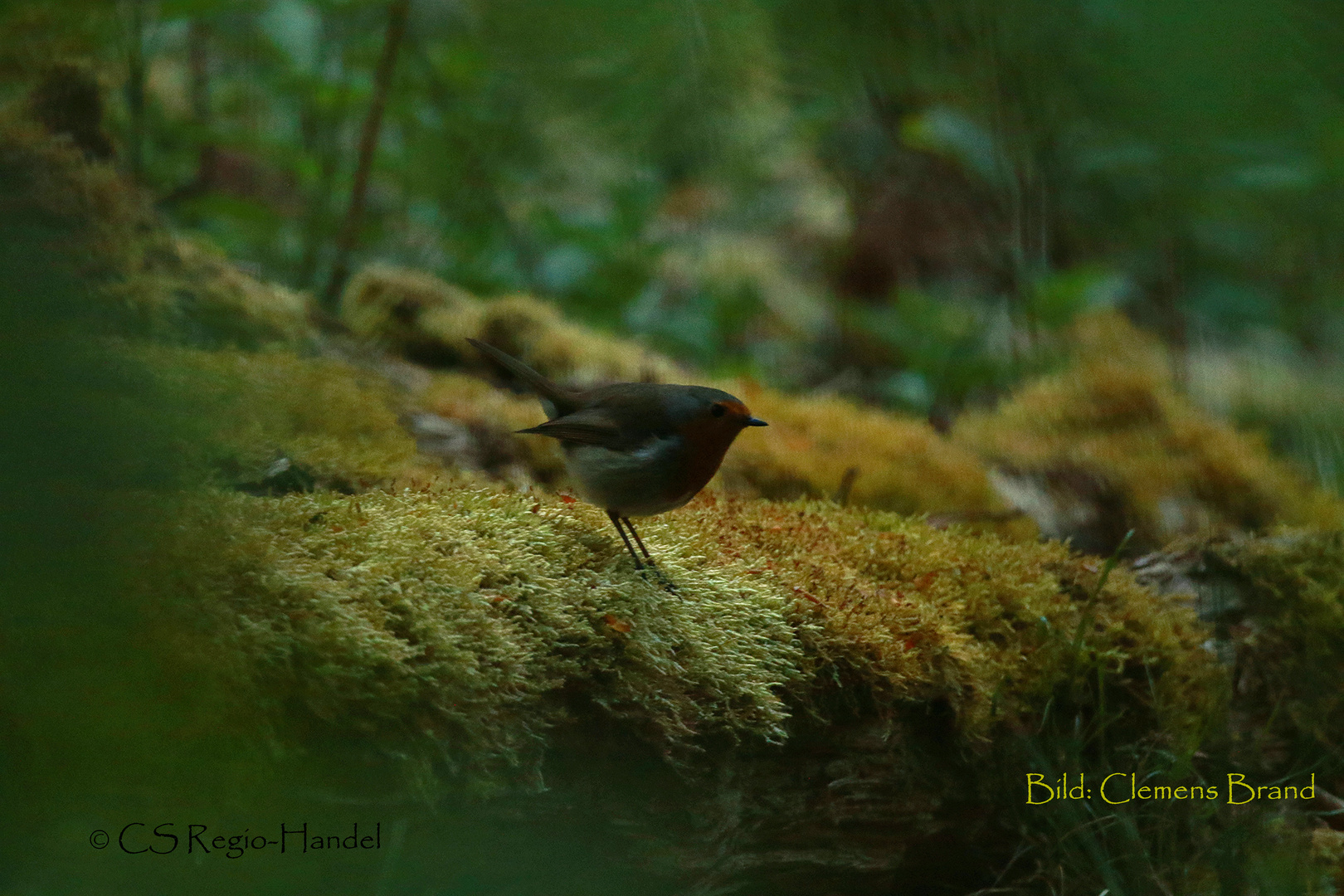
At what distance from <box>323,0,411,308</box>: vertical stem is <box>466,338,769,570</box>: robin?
2295mm

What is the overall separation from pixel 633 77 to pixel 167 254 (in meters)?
2.68

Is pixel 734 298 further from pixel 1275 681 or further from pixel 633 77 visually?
pixel 633 77

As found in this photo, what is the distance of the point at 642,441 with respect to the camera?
8.05 ft

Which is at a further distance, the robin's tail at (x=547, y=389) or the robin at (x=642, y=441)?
the robin's tail at (x=547, y=389)

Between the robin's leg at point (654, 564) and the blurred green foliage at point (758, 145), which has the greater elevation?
the blurred green foliage at point (758, 145)

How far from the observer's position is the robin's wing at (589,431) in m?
2.47

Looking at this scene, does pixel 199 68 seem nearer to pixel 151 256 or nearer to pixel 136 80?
pixel 136 80

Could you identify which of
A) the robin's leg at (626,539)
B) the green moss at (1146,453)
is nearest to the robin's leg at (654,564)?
the robin's leg at (626,539)

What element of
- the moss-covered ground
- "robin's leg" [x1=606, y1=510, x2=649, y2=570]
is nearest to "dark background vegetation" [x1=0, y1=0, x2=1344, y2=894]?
the moss-covered ground

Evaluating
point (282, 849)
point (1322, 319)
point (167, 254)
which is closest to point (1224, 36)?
point (282, 849)

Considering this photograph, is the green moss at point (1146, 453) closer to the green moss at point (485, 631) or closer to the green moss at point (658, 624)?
the green moss at point (658, 624)

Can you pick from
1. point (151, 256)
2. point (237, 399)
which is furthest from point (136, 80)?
point (237, 399)

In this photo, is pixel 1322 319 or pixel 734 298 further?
pixel 734 298

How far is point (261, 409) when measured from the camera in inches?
22.9
